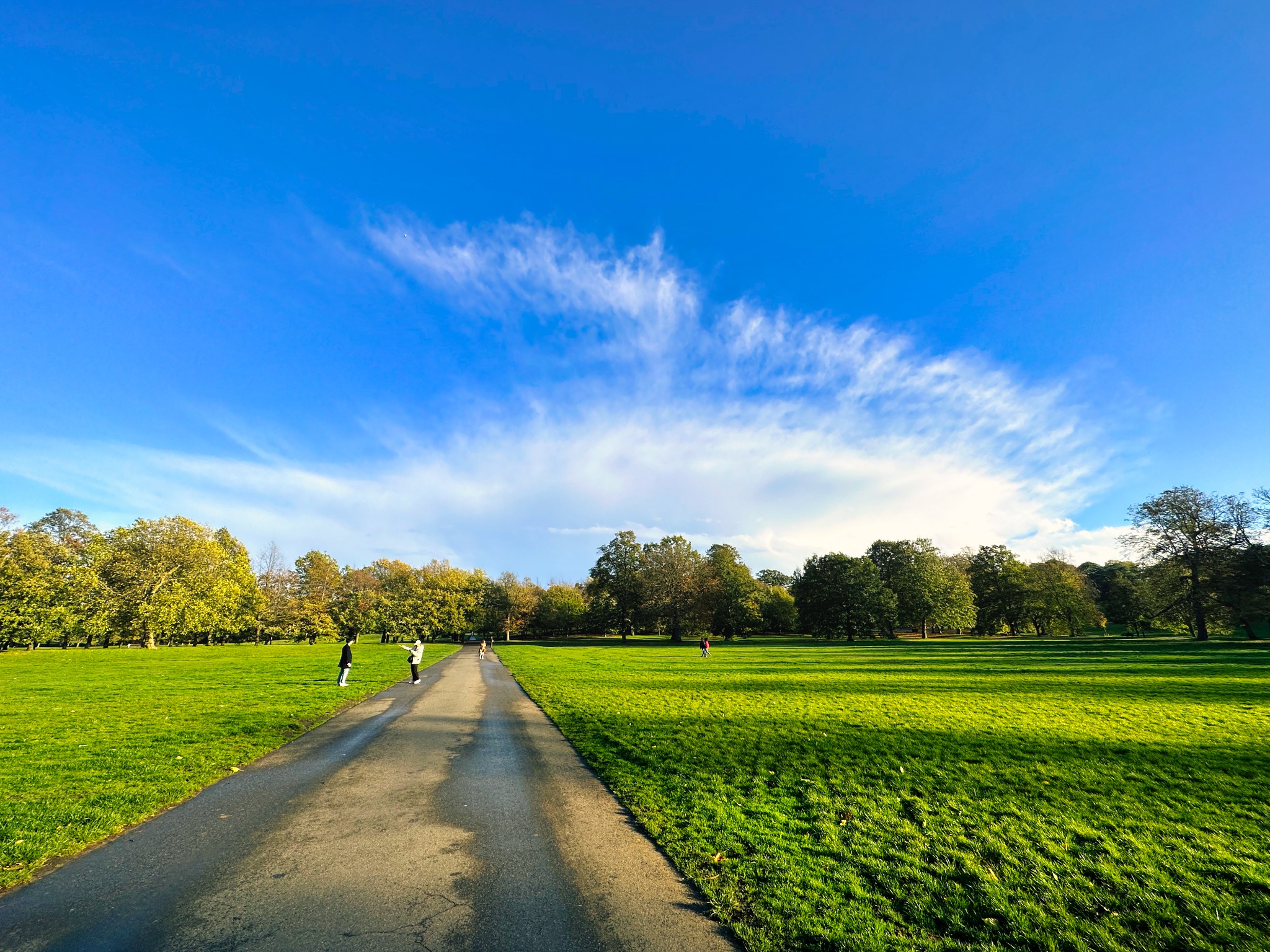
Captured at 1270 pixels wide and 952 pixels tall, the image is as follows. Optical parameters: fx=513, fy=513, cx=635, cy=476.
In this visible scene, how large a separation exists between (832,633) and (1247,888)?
72.5m

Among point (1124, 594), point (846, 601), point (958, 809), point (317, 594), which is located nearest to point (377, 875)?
point (958, 809)

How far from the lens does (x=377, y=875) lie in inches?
228

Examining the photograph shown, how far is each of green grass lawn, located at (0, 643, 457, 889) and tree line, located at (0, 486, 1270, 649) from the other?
28.2 metres

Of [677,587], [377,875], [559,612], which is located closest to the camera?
[377,875]

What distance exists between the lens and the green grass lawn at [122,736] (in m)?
7.24

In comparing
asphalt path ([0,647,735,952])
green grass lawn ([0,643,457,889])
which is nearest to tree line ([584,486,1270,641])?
green grass lawn ([0,643,457,889])

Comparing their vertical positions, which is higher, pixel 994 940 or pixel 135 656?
pixel 994 940

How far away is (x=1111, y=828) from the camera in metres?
7.03

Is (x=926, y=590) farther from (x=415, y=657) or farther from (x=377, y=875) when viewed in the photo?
(x=377, y=875)

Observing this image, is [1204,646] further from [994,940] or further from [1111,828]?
[994,940]

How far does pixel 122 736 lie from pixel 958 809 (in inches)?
715

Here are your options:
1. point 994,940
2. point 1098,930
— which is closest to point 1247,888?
point 1098,930

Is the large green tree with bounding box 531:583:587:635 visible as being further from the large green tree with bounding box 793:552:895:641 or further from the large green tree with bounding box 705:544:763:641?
the large green tree with bounding box 793:552:895:641

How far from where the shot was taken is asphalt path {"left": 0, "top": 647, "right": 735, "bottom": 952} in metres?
4.60
